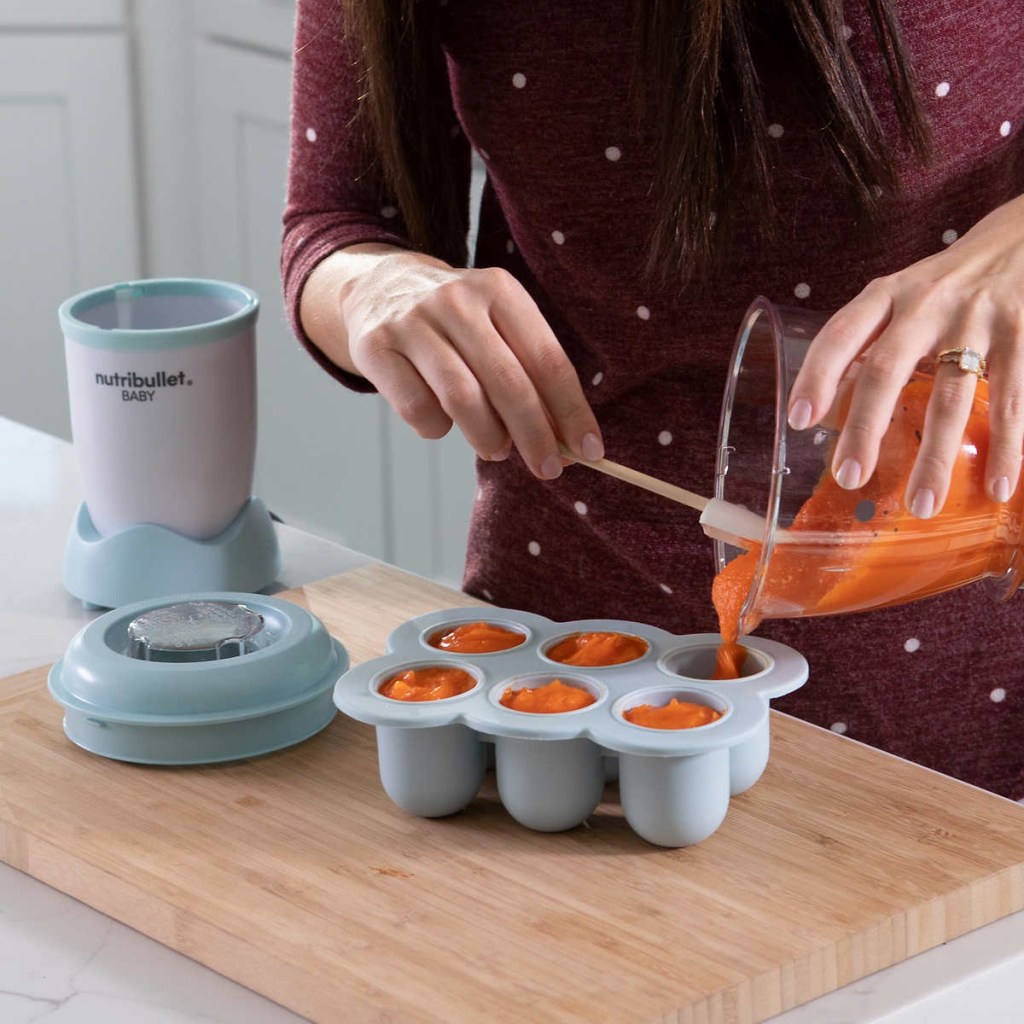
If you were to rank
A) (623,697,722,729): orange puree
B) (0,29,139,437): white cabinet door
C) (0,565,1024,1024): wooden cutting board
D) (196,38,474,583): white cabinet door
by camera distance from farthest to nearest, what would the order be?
(0,29,139,437): white cabinet door < (196,38,474,583): white cabinet door < (623,697,722,729): orange puree < (0,565,1024,1024): wooden cutting board

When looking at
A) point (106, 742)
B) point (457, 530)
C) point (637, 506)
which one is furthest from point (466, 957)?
point (457, 530)

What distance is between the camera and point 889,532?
29.3 inches

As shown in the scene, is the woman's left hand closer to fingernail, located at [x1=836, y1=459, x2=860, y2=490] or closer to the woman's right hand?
fingernail, located at [x1=836, y1=459, x2=860, y2=490]

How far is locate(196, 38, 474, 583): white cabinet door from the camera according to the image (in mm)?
2701

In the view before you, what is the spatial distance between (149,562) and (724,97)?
1.54 feet

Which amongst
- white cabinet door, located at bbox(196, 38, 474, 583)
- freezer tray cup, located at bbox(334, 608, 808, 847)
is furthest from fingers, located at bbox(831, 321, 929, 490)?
white cabinet door, located at bbox(196, 38, 474, 583)

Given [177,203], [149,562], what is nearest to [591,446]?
[149,562]

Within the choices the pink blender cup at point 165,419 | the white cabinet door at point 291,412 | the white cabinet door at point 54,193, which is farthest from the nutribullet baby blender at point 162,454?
the white cabinet door at point 54,193

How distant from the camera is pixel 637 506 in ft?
3.60

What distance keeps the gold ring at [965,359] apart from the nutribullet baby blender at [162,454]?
1.59 ft

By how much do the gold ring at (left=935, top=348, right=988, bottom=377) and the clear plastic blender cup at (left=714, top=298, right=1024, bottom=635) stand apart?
0.05 ft

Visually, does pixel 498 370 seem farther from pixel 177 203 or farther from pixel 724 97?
pixel 177 203

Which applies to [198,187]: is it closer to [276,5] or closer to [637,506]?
[276,5]

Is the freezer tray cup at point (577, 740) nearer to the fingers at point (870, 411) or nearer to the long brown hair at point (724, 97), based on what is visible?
the fingers at point (870, 411)
